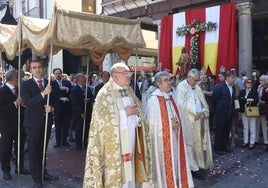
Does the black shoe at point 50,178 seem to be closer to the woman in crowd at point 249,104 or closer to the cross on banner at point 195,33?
the woman in crowd at point 249,104

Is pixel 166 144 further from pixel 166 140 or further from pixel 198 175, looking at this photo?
pixel 198 175

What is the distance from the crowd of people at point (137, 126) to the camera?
4008mm

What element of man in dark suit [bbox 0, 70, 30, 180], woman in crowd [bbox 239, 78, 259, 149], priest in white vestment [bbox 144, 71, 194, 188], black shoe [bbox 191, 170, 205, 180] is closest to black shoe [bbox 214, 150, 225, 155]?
woman in crowd [bbox 239, 78, 259, 149]

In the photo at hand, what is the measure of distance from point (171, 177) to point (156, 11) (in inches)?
411

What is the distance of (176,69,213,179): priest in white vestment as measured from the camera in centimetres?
576

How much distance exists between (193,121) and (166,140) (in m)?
1.29

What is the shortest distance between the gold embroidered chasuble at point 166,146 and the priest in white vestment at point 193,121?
3.09ft

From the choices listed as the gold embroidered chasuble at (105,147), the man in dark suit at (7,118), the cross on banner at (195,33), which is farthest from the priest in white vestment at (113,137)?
the cross on banner at (195,33)

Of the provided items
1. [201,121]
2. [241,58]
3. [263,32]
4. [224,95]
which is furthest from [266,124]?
[263,32]

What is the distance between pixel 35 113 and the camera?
5.22 meters

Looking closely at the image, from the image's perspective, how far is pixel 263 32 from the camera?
13.8 metres

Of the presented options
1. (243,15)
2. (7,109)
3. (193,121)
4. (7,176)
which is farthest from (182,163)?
(243,15)

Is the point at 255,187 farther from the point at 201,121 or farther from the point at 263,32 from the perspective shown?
the point at 263,32

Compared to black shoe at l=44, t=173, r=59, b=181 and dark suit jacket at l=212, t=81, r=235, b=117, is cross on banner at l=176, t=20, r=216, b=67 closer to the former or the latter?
dark suit jacket at l=212, t=81, r=235, b=117
